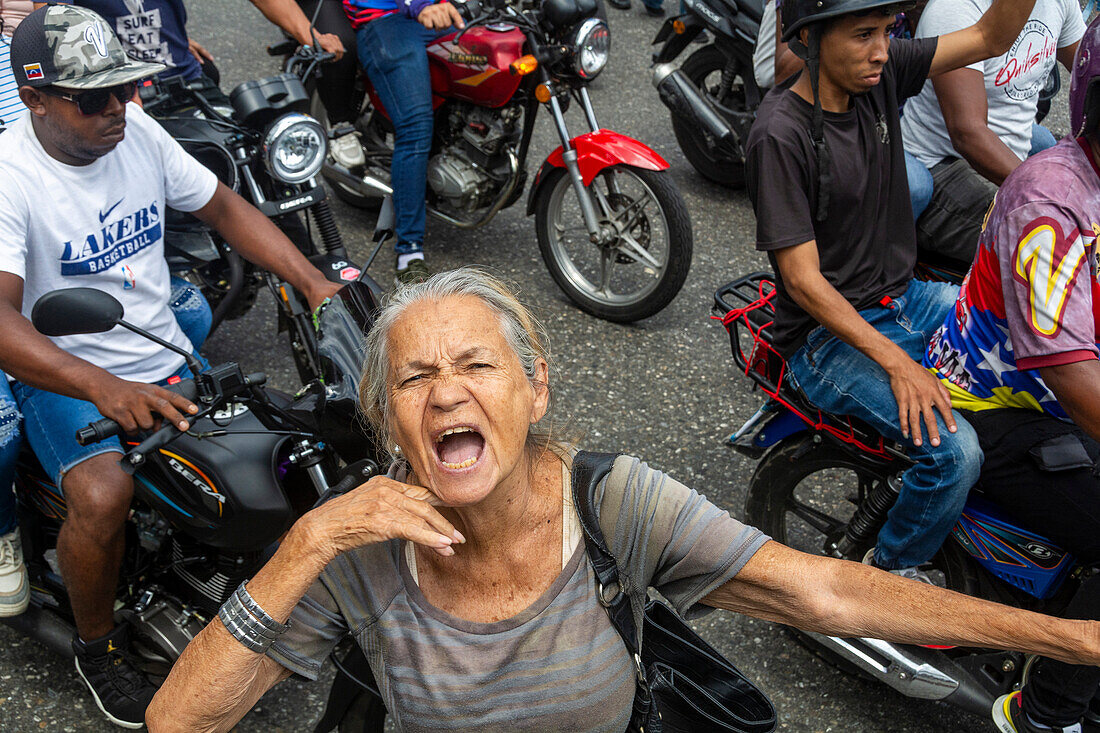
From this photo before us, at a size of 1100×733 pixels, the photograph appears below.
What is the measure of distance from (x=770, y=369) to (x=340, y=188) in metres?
3.57

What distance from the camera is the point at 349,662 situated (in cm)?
227

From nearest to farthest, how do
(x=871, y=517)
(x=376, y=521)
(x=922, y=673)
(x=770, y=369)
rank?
(x=376, y=521), (x=922, y=673), (x=871, y=517), (x=770, y=369)

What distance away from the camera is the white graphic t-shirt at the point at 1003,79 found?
11.4 ft

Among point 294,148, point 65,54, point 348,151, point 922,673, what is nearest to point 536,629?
point 922,673

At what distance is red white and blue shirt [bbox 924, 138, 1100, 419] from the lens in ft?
7.25

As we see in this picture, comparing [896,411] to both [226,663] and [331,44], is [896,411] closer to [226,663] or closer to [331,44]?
[226,663]

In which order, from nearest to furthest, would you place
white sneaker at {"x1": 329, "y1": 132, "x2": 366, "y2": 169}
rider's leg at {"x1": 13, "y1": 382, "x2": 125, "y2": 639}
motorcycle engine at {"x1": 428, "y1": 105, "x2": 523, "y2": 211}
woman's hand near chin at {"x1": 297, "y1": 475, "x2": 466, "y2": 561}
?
1. woman's hand near chin at {"x1": 297, "y1": 475, "x2": 466, "y2": 561}
2. rider's leg at {"x1": 13, "y1": 382, "x2": 125, "y2": 639}
3. motorcycle engine at {"x1": 428, "y1": 105, "x2": 523, "y2": 211}
4. white sneaker at {"x1": 329, "y1": 132, "x2": 366, "y2": 169}

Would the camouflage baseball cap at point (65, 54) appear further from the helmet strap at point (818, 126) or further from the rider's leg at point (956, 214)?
the rider's leg at point (956, 214)

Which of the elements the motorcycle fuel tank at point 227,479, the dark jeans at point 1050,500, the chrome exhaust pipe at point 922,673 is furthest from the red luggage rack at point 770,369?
the motorcycle fuel tank at point 227,479

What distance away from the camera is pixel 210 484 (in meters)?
A: 2.52

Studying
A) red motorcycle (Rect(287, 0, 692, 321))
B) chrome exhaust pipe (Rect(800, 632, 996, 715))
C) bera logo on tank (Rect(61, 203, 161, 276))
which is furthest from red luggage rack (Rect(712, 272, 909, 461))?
bera logo on tank (Rect(61, 203, 161, 276))

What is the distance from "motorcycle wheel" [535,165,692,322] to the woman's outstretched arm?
2.86 meters

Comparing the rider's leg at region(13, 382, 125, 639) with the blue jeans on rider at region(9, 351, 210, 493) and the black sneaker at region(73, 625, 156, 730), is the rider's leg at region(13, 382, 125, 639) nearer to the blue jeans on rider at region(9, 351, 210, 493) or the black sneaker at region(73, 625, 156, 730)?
the blue jeans on rider at region(9, 351, 210, 493)

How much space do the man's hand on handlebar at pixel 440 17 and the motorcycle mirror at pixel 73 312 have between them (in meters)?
2.88
